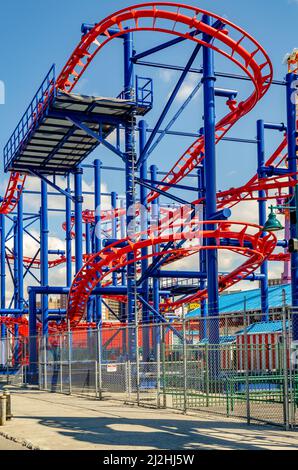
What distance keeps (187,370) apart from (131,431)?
588 cm

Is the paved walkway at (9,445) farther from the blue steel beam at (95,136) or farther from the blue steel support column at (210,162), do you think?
the blue steel beam at (95,136)

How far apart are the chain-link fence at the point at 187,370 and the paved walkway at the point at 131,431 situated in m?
0.83

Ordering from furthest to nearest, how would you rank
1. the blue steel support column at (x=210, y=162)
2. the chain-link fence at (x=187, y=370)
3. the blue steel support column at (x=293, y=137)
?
the blue steel support column at (x=210, y=162) < the blue steel support column at (x=293, y=137) < the chain-link fence at (x=187, y=370)

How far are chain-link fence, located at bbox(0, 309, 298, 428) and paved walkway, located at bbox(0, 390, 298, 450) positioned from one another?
0.83 meters

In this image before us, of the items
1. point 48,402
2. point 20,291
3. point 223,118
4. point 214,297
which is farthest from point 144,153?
point 20,291

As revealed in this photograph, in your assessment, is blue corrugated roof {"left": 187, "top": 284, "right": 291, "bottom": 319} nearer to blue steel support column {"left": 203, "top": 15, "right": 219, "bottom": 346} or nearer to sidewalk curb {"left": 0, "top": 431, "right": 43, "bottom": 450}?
blue steel support column {"left": 203, "top": 15, "right": 219, "bottom": 346}

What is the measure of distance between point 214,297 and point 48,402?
6.34 m

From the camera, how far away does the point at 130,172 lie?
86.8ft

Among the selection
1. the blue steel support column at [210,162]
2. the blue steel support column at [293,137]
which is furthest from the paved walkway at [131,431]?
the blue steel support column at [210,162]

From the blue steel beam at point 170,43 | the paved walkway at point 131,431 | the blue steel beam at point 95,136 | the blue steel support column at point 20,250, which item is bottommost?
the paved walkway at point 131,431

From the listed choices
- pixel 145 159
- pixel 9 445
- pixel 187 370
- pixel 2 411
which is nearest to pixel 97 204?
pixel 145 159

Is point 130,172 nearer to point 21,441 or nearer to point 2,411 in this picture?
point 2,411

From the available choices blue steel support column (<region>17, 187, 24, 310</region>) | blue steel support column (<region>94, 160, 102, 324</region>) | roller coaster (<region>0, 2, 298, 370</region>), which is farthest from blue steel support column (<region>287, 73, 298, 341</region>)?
blue steel support column (<region>17, 187, 24, 310</region>)

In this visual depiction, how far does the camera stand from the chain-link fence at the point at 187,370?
15680mm
